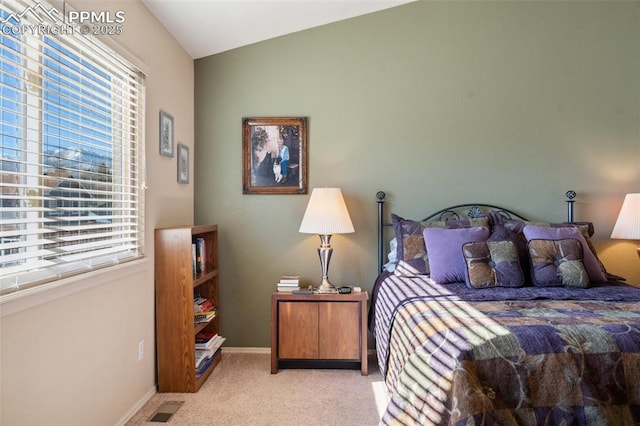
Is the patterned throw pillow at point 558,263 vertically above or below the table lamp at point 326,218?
below

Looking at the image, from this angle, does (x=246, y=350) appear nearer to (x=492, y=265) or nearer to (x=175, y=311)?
(x=175, y=311)

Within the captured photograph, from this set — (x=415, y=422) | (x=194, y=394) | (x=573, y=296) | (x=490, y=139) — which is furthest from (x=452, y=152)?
(x=194, y=394)

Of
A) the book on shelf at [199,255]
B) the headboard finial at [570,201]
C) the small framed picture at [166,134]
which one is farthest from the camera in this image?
the headboard finial at [570,201]

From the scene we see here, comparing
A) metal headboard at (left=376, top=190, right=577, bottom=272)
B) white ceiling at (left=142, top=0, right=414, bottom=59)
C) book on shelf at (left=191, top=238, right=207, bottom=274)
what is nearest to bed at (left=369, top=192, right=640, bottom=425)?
metal headboard at (left=376, top=190, right=577, bottom=272)

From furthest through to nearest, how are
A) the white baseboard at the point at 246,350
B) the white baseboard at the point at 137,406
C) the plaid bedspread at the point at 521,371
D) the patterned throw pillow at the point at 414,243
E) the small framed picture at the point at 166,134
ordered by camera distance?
1. the white baseboard at the point at 246,350
2. the patterned throw pillow at the point at 414,243
3. the small framed picture at the point at 166,134
4. the white baseboard at the point at 137,406
5. the plaid bedspread at the point at 521,371

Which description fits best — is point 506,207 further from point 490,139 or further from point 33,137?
point 33,137

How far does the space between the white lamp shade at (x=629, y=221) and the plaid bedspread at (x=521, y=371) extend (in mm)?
1564

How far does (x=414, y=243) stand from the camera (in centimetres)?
292

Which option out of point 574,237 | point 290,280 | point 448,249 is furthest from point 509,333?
point 290,280

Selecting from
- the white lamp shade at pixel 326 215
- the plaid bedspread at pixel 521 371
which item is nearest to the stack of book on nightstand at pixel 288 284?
the white lamp shade at pixel 326 215

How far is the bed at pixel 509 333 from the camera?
4.45 feet

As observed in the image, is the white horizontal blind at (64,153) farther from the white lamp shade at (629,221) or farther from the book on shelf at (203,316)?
the white lamp shade at (629,221)

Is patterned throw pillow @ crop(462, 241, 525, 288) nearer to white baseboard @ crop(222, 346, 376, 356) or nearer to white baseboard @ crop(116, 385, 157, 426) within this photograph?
→ white baseboard @ crop(222, 346, 376, 356)

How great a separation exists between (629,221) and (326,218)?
2.41 meters
